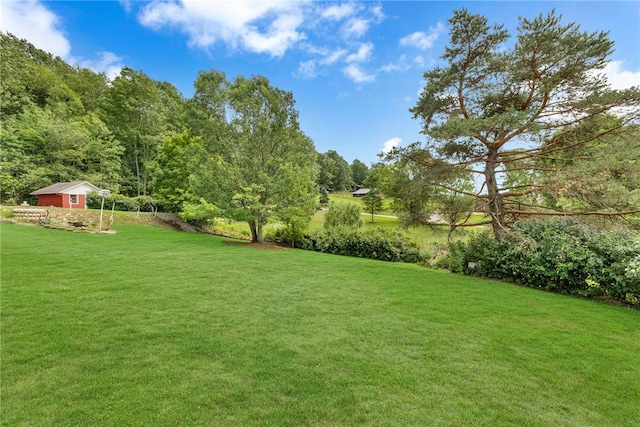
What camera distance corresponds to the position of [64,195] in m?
17.5

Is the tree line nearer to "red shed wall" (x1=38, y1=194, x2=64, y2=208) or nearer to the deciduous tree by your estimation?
the deciduous tree

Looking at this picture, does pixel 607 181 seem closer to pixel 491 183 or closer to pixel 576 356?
pixel 491 183

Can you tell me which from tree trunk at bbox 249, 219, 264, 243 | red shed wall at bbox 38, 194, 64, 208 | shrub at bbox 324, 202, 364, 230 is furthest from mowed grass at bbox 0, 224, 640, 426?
red shed wall at bbox 38, 194, 64, 208

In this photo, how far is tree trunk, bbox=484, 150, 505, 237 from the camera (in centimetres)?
754

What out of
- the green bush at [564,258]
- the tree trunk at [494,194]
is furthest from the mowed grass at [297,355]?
the tree trunk at [494,194]

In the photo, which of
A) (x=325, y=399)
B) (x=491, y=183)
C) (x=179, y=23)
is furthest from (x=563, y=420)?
(x=179, y=23)

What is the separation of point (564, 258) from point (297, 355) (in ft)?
Answer: 21.7

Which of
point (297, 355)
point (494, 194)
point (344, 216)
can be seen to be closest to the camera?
point (297, 355)

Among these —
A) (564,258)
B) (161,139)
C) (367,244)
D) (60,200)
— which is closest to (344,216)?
(367,244)

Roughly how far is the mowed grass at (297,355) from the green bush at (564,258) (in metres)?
0.63

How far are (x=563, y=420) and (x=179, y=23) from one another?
13.4m

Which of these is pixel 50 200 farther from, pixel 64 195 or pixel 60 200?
pixel 64 195

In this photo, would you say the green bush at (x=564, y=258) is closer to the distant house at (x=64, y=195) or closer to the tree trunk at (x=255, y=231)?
the tree trunk at (x=255, y=231)

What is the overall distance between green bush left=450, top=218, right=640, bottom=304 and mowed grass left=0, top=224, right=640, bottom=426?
24.9 inches
